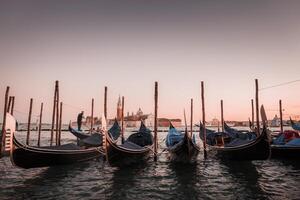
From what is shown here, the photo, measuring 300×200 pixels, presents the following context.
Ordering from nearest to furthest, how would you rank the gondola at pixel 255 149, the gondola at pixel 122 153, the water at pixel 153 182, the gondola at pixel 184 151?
1. the water at pixel 153 182
2. the gondola at pixel 122 153
3. the gondola at pixel 255 149
4. the gondola at pixel 184 151

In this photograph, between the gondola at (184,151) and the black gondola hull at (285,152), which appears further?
the black gondola hull at (285,152)

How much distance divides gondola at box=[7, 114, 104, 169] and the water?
472mm

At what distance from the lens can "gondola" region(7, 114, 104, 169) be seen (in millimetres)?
7607

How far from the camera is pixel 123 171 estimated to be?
373 inches

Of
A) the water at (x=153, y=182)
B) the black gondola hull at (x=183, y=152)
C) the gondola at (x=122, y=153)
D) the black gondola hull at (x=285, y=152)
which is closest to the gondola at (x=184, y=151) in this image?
the black gondola hull at (x=183, y=152)

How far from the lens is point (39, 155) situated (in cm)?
836

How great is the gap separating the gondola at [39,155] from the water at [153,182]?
0.47 metres

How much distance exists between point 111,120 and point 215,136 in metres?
98.5

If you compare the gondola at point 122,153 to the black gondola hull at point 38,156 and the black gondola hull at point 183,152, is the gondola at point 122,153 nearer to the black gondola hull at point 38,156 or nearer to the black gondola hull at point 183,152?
the black gondola hull at point 183,152

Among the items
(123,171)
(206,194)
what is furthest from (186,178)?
(123,171)

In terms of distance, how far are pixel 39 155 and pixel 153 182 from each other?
3954mm

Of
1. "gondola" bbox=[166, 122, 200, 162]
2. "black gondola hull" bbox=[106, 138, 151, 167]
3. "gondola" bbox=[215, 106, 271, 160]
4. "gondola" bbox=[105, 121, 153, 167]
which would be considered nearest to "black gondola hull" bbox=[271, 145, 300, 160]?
"gondola" bbox=[215, 106, 271, 160]

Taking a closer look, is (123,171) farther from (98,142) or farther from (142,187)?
(98,142)

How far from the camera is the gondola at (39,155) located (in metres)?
7.61
